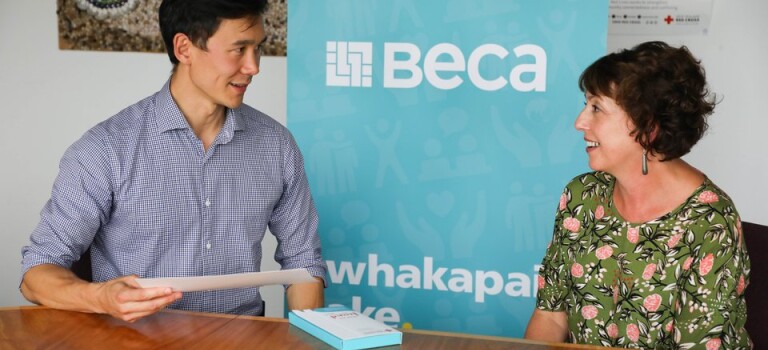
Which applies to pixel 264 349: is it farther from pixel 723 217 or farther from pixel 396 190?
pixel 396 190

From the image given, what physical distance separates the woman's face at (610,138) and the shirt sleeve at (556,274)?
18 centimetres

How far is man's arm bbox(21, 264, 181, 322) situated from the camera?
1.97 meters

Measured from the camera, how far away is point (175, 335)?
6.41 ft

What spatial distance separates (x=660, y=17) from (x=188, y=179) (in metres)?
2.36

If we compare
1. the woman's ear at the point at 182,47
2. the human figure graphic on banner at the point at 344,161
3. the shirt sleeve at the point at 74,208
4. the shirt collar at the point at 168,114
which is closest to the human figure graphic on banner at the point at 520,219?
the human figure graphic on banner at the point at 344,161

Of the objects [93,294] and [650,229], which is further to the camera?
[650,229]

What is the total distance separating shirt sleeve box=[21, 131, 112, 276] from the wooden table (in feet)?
0.93

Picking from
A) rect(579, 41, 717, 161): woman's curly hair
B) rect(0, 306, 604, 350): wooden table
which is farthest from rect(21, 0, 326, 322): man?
rect(579, 41, 717, 161): woman's curly hair

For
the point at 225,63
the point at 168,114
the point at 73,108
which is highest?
the point at 225,63

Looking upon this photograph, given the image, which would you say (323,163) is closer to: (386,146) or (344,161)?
(344,161)

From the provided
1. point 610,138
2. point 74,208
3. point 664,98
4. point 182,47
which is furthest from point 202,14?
point 664,98

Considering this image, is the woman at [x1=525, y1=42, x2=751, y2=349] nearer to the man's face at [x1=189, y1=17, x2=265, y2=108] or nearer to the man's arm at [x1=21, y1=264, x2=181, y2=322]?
the man's face at [x1=189, y1=17, x2=265, y2=108]

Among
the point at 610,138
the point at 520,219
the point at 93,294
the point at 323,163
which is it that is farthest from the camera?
the point at 323,163

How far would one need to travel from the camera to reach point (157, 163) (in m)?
2.53
